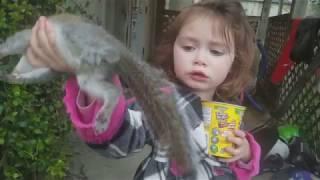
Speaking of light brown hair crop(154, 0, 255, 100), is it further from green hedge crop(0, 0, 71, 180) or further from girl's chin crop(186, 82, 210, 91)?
green hedge crop(0, 0, 71, 180)

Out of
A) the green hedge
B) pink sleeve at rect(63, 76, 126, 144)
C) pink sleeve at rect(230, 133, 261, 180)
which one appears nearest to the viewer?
pink sleeve at rect(63, 76, 126, 144)

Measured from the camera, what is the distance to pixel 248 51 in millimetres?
1487

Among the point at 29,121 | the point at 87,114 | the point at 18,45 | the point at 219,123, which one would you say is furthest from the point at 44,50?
the point at 29,121

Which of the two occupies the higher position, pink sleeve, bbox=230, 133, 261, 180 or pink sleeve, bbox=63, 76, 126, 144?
pink sleeve, bbox=63, 76, 126, 144

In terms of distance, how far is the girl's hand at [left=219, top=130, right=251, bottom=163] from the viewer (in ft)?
4.36

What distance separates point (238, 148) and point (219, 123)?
0.31ft

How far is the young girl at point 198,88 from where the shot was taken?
109 cm

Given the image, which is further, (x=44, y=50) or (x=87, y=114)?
(x=87, y=114)

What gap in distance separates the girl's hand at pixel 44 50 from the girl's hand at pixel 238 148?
0.62 m

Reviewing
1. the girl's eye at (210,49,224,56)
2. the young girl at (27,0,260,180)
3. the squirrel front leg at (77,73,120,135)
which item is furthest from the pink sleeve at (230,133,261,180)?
the squirrel front leg at (77,73,120,135)

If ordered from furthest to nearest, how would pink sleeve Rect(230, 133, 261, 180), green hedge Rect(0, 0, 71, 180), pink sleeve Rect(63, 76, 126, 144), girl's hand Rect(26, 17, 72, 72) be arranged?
green hedge Rect(0, 0, 71, 180), pink sleeve Rect(230, 133, 261, 180), pink sleeve Rect(63, 76, 126, 144), girl's hand Rect(26, 17, 72, 72)

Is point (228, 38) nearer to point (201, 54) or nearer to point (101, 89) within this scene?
point (201, 54)

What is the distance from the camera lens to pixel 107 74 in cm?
87

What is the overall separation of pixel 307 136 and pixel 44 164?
2.71 m
